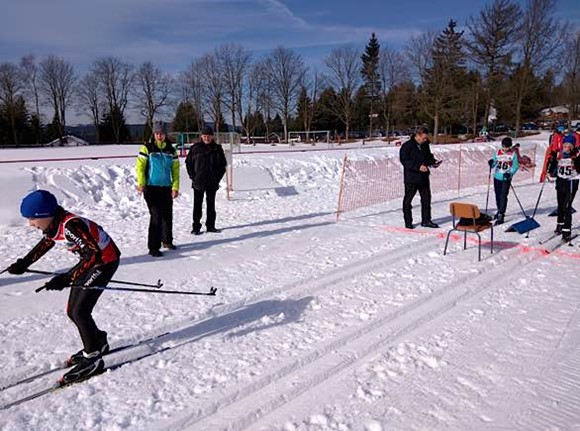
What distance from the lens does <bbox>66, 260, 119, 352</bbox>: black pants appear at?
3.52 metres

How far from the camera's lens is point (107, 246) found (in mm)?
3635

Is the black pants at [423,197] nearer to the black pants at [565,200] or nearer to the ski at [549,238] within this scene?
the ski at [549,238]

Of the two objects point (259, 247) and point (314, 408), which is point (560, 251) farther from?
point (314, 408)

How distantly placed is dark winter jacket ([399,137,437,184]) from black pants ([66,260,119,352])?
6.51 meters

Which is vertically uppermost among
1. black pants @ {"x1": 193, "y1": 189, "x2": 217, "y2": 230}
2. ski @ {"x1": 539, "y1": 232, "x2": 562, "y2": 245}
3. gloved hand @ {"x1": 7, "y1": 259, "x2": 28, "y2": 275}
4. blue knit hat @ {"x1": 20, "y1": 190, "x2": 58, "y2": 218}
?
blue knit hat @ {"x1": 20, "y1": 190, "x2": 58, "y2": 218}

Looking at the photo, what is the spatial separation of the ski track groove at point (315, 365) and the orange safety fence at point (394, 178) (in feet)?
19.1

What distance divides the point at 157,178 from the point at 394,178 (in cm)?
1094

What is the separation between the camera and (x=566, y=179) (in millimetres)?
7879

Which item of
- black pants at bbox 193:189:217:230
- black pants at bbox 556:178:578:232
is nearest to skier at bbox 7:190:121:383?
black pants at bbox 193:189:217:230

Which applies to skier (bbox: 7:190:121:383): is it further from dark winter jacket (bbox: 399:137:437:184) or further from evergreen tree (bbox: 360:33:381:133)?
evergreen tree (bbox: 360:33:381:133)

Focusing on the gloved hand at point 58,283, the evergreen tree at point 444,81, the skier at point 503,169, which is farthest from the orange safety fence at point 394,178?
the evergreen tree at point 444,81

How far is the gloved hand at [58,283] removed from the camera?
3332 millimetres

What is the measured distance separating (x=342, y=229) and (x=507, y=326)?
181 inches

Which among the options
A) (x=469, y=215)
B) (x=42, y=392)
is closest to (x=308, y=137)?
(x=469, y=215)
